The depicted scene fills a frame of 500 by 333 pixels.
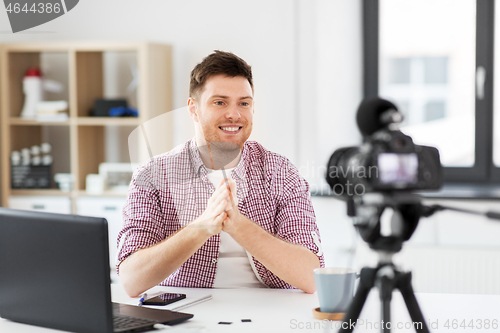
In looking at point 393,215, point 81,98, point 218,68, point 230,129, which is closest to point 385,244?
point 393,215

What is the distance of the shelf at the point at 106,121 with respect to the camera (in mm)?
3121

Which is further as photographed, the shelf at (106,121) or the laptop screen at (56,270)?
the shelf at (106,121)

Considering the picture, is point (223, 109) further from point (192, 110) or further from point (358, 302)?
point (358, 302)

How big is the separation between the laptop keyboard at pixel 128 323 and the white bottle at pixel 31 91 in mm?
2441

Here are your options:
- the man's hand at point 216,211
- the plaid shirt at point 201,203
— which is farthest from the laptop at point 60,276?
the plaid shirt at point 201,203

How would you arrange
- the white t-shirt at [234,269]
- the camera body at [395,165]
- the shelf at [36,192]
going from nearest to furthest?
the camera body at [395,165]
the white t-shirt at [234,269]
the shelf at [36,192]

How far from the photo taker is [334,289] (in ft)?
3.80

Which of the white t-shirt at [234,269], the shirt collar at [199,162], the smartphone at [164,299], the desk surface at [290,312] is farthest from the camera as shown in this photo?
the white t-shirt at [234,269]

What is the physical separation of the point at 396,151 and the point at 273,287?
92 centimetres

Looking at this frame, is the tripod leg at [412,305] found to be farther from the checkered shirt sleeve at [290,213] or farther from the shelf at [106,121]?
the shelf at [106,121]

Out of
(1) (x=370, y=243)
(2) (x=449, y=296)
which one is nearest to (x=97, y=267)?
(1) (x=370, y=243)

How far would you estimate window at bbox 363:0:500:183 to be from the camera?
9.88ft

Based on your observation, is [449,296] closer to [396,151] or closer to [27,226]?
[396,151]

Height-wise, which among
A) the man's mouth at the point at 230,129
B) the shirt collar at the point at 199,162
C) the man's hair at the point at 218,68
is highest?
the man's hair at the point at 218,68
